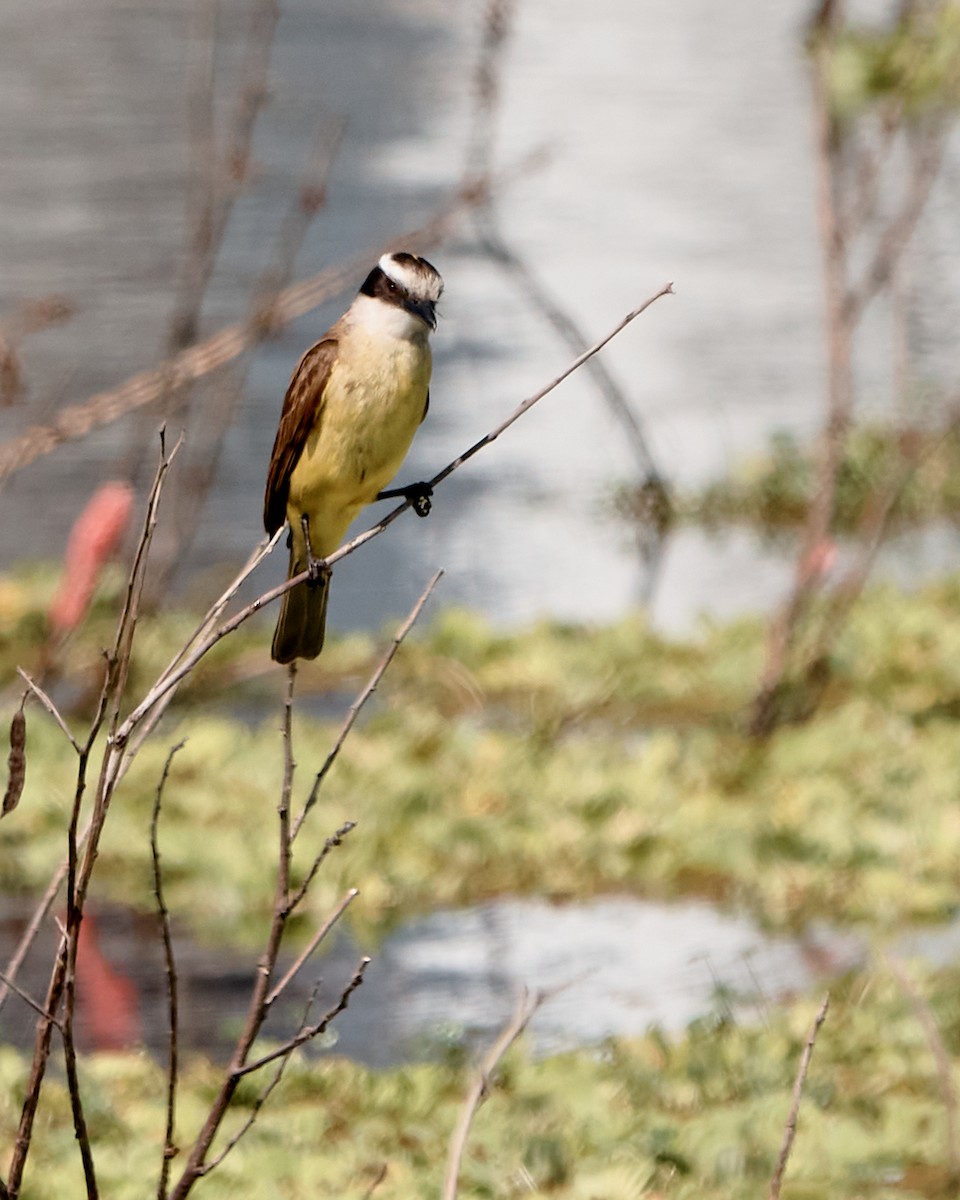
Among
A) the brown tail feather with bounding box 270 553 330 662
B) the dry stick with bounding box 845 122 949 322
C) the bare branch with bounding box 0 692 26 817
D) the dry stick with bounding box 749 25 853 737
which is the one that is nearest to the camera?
the bare branch with bounding box 0 692 26 817

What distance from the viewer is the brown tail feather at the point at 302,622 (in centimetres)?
351

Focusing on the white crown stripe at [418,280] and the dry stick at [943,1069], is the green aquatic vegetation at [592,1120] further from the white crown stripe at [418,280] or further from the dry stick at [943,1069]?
the white crown stripe at [418,280]

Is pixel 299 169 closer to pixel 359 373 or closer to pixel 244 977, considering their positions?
pixel 244 977

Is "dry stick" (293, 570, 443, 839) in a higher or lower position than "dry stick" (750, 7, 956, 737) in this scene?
lower

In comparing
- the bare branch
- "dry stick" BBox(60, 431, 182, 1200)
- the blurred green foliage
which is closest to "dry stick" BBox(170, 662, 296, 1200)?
"dry stick" BBox(60, 431, 182, 1200)

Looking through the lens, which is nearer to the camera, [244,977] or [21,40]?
[244,977]

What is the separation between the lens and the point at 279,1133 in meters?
4.45

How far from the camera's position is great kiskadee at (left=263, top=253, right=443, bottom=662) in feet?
11.0

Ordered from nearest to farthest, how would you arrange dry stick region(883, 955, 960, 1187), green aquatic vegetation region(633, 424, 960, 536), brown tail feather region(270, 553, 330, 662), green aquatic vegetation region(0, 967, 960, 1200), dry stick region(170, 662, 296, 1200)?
dry stick region(170, 662, 296, 1200) < dry stick region(883, 955, 960, 1187) < brown tail feather region(270, 553, 330, 662) < green aquatic vegetation region(0, 967, 960, 1200) < green aquatic vegetation region(633, 424, 960, 536)

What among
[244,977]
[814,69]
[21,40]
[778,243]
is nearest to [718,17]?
[21,40]

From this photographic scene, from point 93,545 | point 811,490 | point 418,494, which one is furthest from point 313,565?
point 811,490

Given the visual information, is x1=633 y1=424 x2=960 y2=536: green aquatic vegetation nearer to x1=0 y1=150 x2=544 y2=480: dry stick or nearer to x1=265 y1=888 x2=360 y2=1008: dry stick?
x1=0 y1=150 x2=544 y2=480: dry stick

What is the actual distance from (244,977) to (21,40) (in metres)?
22.1

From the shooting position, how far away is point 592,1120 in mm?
4422
